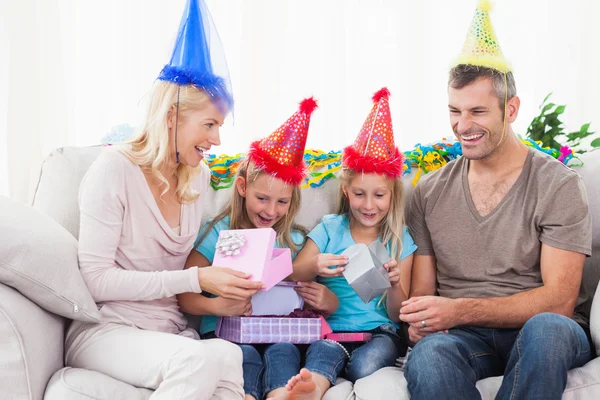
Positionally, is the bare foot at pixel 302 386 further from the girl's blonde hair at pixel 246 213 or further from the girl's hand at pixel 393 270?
the girl's blonde hair at pixel 246 213

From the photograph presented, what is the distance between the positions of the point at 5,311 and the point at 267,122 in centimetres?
193

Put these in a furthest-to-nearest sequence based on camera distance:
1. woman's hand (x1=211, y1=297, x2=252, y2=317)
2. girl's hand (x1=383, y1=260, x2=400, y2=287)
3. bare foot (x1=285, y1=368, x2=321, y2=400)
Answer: girl's hand (x1=383, y1=260, x2=400, y2=287), woman's hand (x1=211, y1=297, x2=252, y2=317), bare foot (x1=285, y1=368, x2=321, y2=400)

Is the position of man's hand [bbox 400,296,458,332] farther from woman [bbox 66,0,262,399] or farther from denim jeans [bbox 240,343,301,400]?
woman [bbox 66,0,262,399]

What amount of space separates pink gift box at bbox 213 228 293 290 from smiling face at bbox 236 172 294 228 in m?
0.25

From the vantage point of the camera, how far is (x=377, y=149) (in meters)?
2.10

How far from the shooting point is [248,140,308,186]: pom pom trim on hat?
6.72 ft

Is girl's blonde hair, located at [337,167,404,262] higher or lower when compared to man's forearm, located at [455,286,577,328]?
higher

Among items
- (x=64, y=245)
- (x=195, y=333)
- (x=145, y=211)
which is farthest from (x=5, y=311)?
(x=195, y=333)

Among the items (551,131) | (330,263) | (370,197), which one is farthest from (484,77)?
(551,131)

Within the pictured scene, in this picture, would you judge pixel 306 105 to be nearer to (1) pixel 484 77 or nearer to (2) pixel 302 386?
(1) pixel 484 77

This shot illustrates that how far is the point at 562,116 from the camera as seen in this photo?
361 centimetres

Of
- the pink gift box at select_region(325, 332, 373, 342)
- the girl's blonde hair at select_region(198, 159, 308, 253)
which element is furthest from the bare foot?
the girl's blonde hair at select_region(198, 159, 308, 253)

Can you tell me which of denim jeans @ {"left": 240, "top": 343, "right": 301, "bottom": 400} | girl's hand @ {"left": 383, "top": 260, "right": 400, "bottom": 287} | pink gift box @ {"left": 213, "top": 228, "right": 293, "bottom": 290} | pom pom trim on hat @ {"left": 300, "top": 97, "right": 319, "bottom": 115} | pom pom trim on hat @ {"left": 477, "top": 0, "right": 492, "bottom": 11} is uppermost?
pom pom trim on hat @ {"left": 477, "top": 0, "right": 492, "bottom": 11}

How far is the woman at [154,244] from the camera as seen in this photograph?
158 cm
